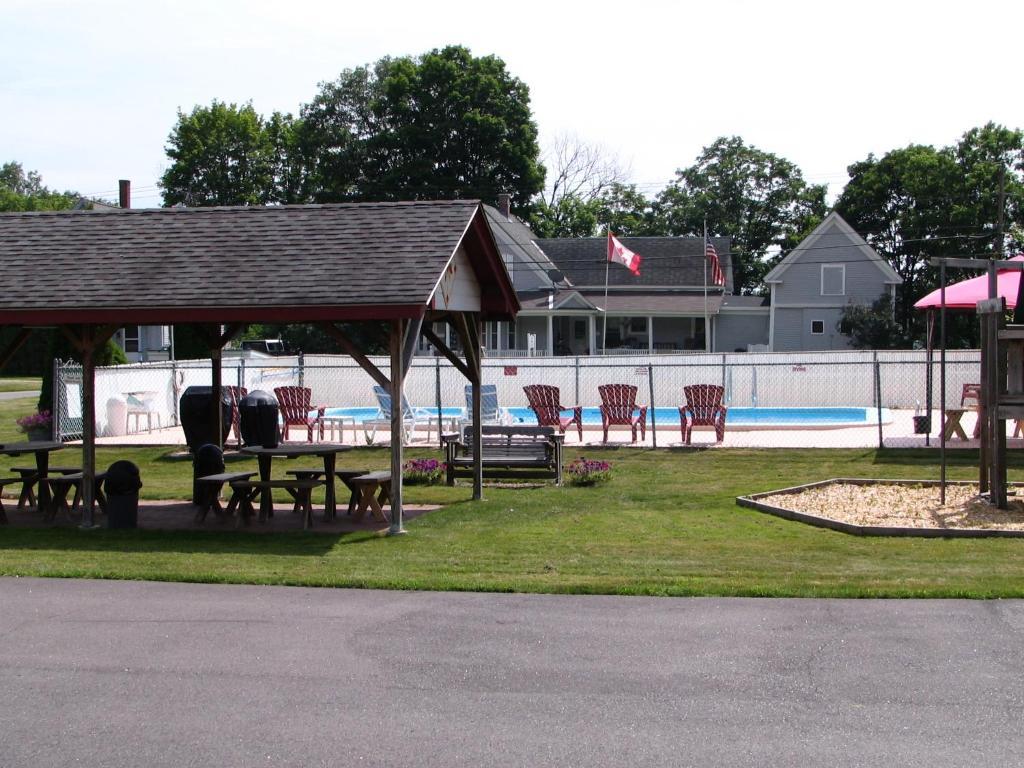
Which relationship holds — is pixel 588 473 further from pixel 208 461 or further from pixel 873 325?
pixel 873 325

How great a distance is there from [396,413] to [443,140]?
1918 inches

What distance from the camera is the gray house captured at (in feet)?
159

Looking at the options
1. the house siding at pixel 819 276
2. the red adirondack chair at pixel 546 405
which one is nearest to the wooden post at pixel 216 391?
the red adirondack chair at pixel 546 405

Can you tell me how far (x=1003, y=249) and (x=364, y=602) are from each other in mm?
48068

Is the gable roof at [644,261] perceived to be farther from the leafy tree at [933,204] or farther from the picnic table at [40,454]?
the picnic table at [40,454]

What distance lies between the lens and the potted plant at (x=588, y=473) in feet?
54.8

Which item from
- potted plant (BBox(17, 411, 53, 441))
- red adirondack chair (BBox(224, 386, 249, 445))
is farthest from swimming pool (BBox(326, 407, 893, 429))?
potted plant (BBox(17, 411, 53, 441))

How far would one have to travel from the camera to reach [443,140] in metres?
59.2

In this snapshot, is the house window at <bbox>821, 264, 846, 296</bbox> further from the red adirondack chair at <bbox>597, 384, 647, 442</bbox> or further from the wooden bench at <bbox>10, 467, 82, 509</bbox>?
the wooden bench at <bbox>10, 467, 82, 509</bbox>

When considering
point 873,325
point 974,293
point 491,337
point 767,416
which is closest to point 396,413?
point 974,293

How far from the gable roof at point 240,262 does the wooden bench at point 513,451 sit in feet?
7.93

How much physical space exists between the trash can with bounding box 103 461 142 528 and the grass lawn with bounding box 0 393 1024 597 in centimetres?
37

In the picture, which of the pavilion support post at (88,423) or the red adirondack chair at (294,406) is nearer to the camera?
the pavilion support post at (88,423)

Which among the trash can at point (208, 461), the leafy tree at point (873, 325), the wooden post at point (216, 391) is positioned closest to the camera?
the trash can at point (208, 461)
